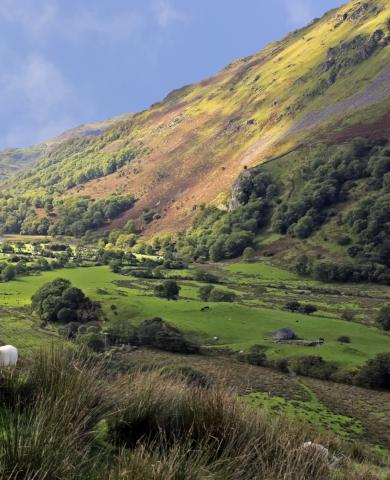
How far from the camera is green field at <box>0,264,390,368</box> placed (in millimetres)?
48562

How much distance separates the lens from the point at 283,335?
5291 cm

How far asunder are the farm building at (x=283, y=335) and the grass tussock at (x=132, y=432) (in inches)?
1772

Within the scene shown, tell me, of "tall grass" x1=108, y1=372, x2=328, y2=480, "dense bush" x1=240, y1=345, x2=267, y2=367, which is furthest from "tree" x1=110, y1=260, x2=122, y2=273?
"tall grass" x1=108, y1=372, x2=328, y2=480

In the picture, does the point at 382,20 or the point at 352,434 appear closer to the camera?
the point at 352,434

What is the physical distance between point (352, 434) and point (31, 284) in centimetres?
6796

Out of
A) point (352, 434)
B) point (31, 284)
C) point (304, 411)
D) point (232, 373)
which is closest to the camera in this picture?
point (352, 434)

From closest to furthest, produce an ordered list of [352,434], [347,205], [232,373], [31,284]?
[352,434], [232,373], [31,284], [347,205]

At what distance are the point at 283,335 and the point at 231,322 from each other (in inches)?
340

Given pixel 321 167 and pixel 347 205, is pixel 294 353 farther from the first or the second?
pixel 321 167

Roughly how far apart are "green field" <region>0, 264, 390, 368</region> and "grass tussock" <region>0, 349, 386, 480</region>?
3994 cm

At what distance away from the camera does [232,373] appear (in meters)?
41.3

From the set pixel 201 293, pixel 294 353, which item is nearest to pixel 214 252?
pixel 201 293

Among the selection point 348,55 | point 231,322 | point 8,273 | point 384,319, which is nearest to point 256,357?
point 231,322

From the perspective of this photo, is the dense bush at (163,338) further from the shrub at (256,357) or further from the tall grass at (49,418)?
the tall grass at (49,418)
